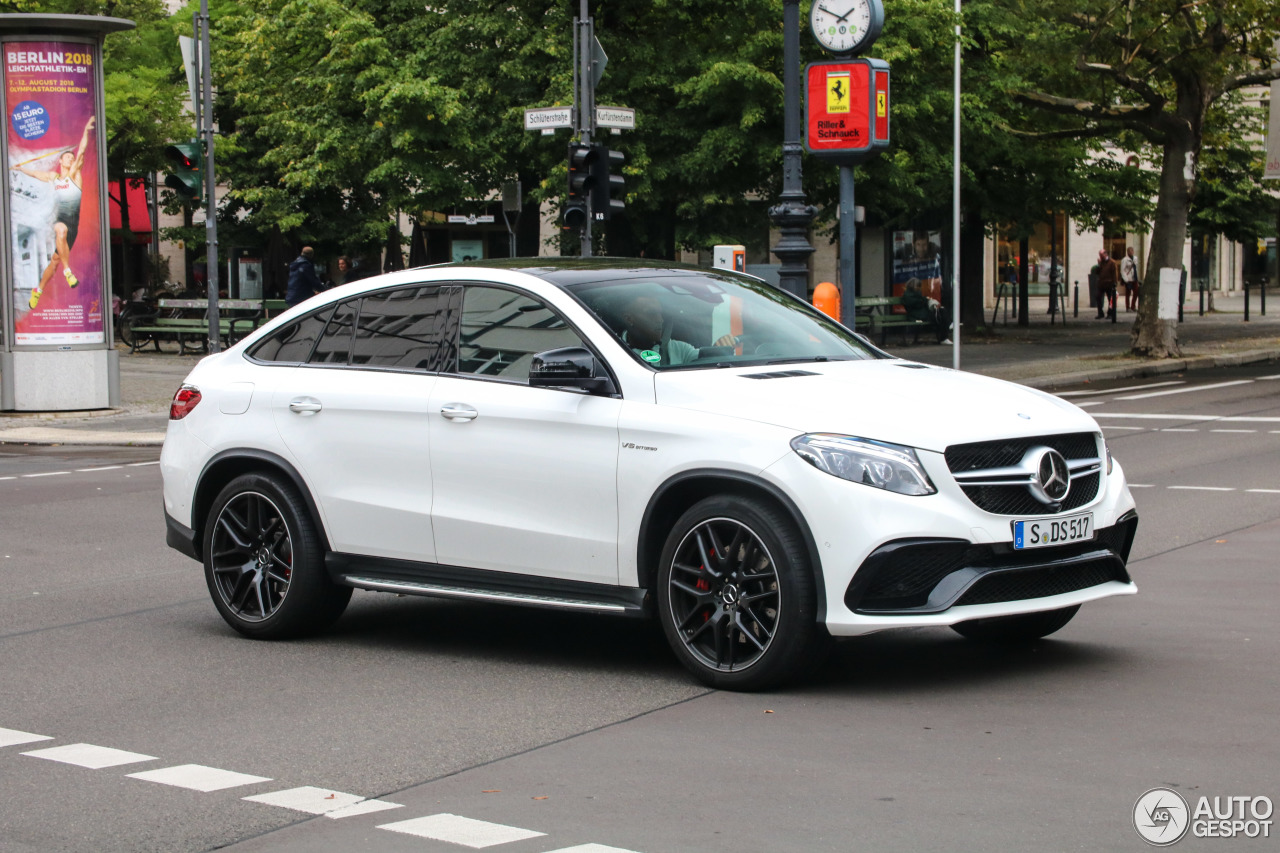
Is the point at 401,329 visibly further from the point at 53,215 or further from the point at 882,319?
the point at 882,319

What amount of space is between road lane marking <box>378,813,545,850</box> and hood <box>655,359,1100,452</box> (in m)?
2.08

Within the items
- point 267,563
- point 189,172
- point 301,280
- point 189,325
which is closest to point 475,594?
point 267,563

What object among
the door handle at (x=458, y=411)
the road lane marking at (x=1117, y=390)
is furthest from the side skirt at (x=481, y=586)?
the road lane marking at (x=1117, y=390)

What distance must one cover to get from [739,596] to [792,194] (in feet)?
42.0

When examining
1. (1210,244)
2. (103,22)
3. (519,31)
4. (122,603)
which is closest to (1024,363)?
(519,31)

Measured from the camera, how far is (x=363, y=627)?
8211 mm

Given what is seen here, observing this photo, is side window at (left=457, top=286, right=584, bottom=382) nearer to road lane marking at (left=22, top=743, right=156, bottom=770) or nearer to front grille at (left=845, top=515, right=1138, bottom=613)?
front grille at (left=845, top=515, right=1138, bottom=613)

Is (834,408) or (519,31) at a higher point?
(519,31)

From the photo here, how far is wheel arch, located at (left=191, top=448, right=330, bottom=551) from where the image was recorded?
7.70 meters

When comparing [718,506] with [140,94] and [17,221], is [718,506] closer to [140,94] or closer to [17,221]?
[17,221]

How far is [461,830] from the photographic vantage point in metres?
4.78

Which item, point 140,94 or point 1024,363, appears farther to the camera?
point 140,94

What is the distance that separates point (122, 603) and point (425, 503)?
95.0 inches

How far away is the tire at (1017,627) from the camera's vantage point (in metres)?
7.18
